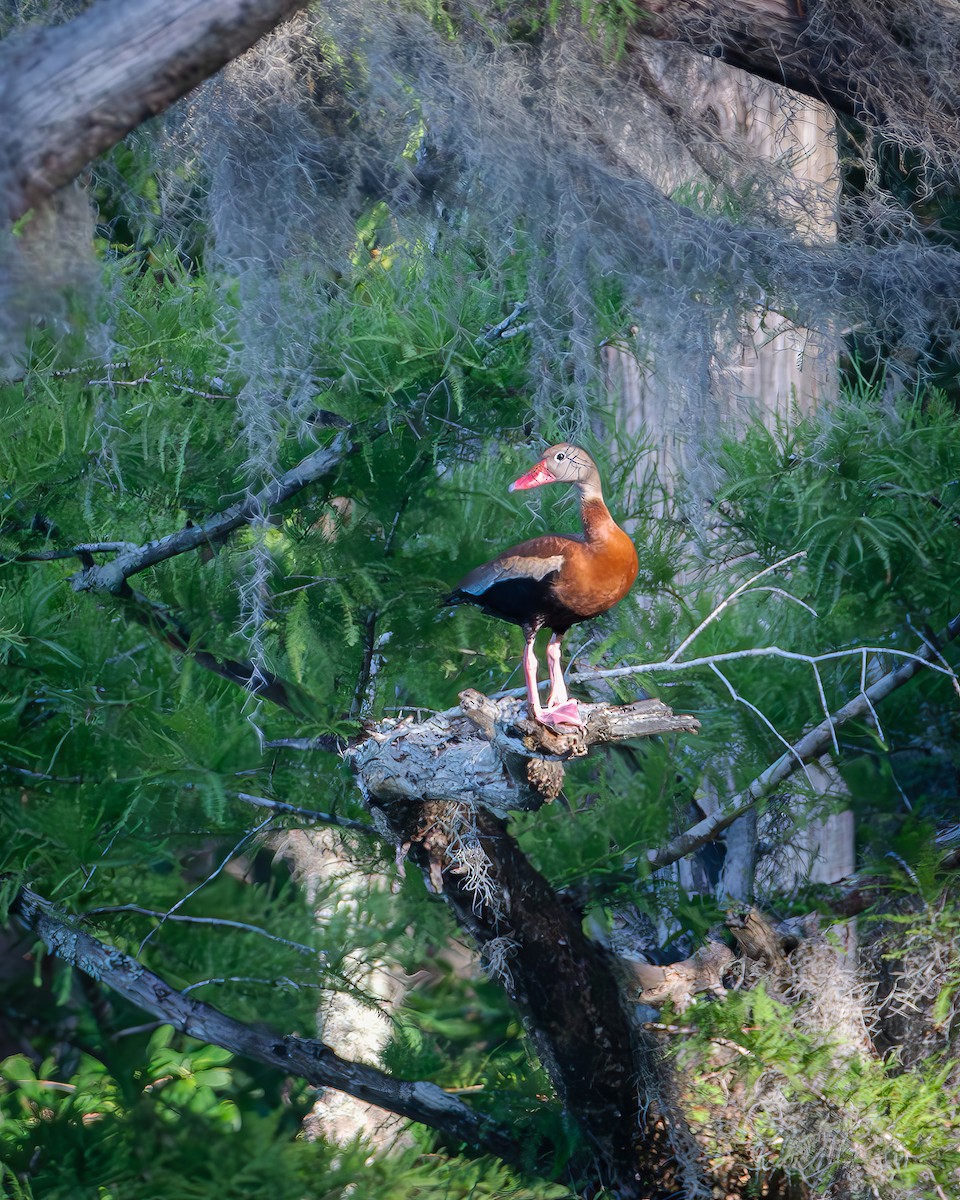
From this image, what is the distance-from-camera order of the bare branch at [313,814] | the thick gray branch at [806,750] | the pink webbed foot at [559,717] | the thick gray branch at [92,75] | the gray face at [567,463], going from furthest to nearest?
the bare branch at [313,814] < the thick gray branch at [806,750] < the gray face at [567,463] < the pink webbed foot at [559,717] < the thick gray branch at [92,75]

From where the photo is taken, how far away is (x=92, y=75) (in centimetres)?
118

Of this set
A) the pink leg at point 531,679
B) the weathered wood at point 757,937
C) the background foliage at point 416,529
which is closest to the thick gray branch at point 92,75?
the background foliage at point 416,529

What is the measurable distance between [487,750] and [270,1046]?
1.27 metres

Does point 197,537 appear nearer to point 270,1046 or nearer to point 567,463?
point 567,463

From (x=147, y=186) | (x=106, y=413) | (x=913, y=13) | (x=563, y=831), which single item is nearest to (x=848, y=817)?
(x=563, y=831)

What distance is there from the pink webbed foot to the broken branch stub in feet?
0.04

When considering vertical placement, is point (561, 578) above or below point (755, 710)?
above

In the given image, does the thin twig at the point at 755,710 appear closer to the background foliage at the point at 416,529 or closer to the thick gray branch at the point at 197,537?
the background foliage at the point at 416,529

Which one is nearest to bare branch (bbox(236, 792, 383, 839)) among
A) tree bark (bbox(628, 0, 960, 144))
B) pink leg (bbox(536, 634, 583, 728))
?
pink leg (bbox(536, 634, 583, 728))

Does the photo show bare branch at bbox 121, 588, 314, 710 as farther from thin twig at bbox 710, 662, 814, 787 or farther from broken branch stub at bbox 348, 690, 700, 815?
thin twig at bbox 710, 662, 814, 787

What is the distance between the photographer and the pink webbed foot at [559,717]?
146 cm

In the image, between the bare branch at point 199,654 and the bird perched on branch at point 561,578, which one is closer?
the bird perched on branch at point 561,578

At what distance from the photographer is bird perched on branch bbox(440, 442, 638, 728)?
147 cm

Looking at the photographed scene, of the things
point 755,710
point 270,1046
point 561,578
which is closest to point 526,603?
point 561,578
